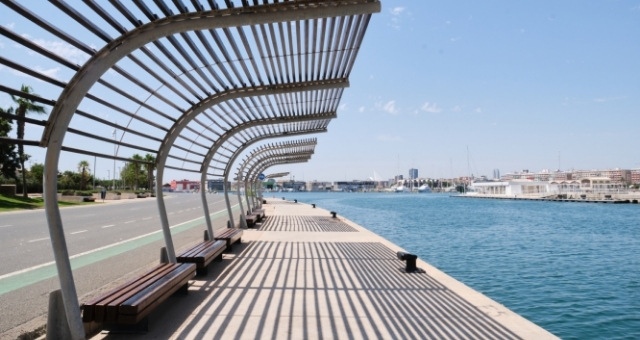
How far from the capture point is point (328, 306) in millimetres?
6043

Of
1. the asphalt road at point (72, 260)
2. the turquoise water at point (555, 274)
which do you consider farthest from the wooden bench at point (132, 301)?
the turquoise water at point (555, 274)

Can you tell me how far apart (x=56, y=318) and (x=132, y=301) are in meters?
0.68

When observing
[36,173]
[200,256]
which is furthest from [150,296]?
[36,173]

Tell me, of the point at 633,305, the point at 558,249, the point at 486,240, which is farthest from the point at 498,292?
the point at 486,240

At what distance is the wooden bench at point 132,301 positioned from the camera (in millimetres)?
4395

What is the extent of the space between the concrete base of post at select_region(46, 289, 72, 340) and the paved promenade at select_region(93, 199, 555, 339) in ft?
2.30

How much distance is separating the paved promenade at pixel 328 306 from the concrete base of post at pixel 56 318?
70 cm

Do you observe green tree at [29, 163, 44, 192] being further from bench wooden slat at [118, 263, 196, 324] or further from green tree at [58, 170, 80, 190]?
bench wooden slat at [118, 263, 196, 324]

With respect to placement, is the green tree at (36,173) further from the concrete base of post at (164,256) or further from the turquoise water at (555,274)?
the concrete base of post at (164,256)

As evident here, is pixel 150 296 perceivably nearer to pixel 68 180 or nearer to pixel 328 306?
pixel 328 306

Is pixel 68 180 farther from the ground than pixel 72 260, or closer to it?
farther from the ground

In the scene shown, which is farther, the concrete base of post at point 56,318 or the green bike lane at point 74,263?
the green bike lane at point 74,263

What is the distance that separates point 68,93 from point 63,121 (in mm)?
253

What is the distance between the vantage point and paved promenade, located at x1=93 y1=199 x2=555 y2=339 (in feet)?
16.3
